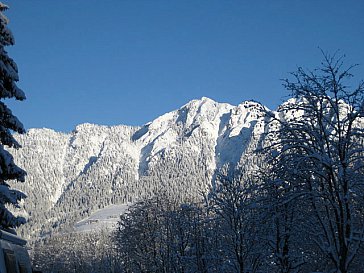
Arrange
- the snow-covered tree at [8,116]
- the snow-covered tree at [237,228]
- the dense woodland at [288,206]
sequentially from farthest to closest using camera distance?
1. the snow-covered tree at [237,228]
2. the dense woodland at [288,206]
3. the snow-covered tree at [8,116]

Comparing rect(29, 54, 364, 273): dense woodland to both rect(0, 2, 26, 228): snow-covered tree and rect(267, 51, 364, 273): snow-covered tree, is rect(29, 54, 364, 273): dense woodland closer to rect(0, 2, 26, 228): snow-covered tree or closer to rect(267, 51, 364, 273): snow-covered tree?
rect(267, 51, 364, 273): snow-covered tree

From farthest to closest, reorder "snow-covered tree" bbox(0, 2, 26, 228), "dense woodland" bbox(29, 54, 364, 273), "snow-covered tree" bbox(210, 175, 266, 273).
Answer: "snow-covered tree" bbox(210, 175, 266, 273)
"dense woodland" bbox(29, 54, 364, 273)
"snow-covered tree" bbox(0, 2, 26, 228)

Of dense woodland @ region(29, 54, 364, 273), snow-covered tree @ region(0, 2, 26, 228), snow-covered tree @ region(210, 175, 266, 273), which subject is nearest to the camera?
snow-covered tree @ region(0, 2, 26, 228)

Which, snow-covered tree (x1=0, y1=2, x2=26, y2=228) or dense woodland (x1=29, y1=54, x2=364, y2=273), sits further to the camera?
Answer: dense woodland (x1=29, y1=54, x2=364, y2=273)

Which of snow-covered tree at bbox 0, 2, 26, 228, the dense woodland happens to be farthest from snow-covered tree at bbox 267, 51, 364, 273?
snow-covered tree at bbox 0, 2, 26, 228

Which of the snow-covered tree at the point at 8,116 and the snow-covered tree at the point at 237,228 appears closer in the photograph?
the snow-covered tree at the point at 8,116

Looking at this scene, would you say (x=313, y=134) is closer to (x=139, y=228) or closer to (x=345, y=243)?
(x=345, y=243)

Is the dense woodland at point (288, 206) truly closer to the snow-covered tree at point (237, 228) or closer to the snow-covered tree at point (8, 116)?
the snow-covered tree at point (237, 228)

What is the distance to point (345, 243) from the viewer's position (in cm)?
1503

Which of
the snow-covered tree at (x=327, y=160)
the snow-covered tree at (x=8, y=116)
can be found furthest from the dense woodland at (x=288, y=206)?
the snow-covered tree at (x=8, y=116)

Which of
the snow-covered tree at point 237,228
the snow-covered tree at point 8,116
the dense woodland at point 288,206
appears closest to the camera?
the snow-covered tree at point 8,116

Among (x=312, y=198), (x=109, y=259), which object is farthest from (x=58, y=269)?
(x=312, y=198)

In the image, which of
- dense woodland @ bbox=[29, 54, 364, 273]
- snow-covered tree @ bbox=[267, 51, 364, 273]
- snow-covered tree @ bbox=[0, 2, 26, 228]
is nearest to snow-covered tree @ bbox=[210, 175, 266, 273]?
dense woodland @ bbox=[29, 54, 364, 273]

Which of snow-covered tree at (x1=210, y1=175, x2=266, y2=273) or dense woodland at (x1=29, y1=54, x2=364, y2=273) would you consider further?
snow-covered tree at (x1=210, y1=175, x2=266, y2=273)
